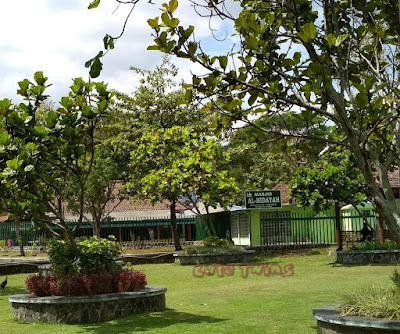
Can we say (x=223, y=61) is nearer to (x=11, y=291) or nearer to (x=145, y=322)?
(x=145, y=322)

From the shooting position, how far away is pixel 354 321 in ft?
23.9

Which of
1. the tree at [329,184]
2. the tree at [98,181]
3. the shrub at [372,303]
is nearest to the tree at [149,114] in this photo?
the tree at [98,181]

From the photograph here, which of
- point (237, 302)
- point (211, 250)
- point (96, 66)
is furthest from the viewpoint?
point (211, 250)

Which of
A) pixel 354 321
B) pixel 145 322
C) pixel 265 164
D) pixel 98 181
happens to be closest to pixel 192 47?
pixel 354 321

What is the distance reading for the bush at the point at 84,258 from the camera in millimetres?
11594

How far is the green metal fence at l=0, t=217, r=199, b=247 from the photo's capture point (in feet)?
111

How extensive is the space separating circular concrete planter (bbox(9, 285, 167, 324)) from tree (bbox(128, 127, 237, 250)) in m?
13.3

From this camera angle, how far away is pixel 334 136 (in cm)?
1936

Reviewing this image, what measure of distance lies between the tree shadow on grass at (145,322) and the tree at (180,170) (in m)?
13.3

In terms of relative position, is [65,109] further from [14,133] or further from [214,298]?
[214,298]

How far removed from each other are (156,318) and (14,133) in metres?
4.24

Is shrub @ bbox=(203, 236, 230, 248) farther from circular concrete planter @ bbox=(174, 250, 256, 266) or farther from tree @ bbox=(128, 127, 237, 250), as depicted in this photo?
tree @ bbox=(128, 127, 237, 250)

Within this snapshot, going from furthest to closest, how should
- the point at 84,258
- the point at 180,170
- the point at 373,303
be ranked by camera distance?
the point at 180,170 < the point at 84,258 < the point at 373,303

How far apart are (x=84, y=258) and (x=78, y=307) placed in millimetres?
1107
